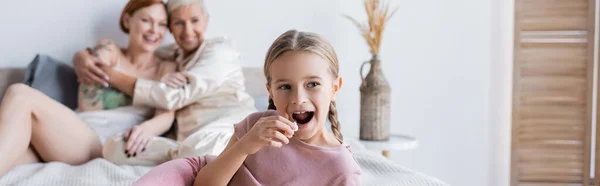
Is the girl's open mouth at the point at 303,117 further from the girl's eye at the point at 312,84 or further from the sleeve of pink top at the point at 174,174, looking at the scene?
the sleeve of pink top at the point at 174,174

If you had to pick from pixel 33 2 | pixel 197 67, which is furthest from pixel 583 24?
pixel 33 2

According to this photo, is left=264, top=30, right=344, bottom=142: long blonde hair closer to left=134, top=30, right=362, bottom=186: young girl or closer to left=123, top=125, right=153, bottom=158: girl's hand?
left=134, top=30, right=362, bottom=186: young girl

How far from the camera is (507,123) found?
9.34 feet

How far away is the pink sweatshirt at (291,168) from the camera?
3.80 ft

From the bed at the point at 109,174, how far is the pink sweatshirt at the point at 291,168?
1.33 ft

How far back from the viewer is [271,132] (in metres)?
1.04

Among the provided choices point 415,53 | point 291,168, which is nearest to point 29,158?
point 291,168

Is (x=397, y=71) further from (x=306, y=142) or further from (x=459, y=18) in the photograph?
(x=306, y=142)

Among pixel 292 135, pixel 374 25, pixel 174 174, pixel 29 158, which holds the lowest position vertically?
pixel 29 158

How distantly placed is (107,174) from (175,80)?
47cm

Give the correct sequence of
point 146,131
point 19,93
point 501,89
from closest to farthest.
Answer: point 19,93, point 146,131, point 501,89

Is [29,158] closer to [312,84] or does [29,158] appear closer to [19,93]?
[19,93]

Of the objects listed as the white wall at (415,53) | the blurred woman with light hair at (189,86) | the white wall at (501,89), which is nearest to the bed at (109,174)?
the blurred woman with light hair at (189,86)

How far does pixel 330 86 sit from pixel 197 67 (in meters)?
1.09
